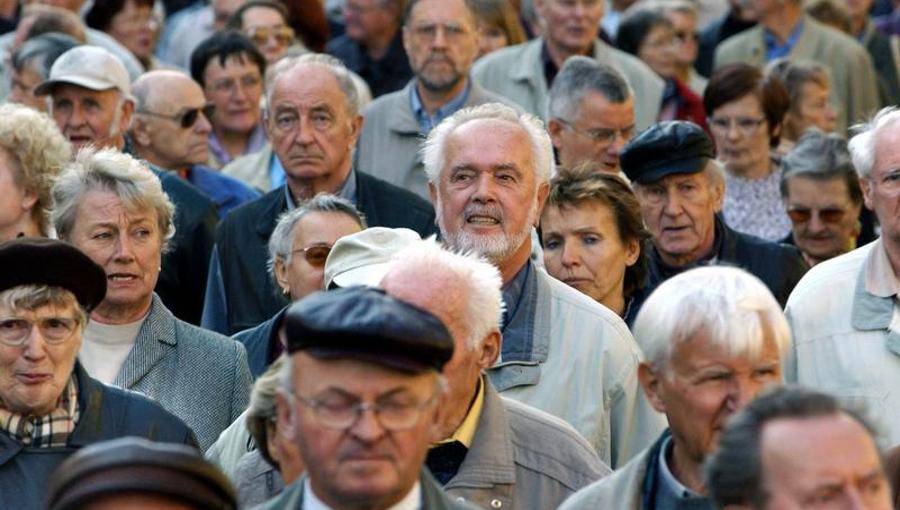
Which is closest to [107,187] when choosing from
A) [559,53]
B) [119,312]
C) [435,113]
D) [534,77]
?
[119,312]

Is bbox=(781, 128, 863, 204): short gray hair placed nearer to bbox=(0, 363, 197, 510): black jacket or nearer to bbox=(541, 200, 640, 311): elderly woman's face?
bbox=(541, 200, 640, 311): elderly woman's face

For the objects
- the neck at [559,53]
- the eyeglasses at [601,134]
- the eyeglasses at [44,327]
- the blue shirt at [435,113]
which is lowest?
the eyeglasses at [44,327]

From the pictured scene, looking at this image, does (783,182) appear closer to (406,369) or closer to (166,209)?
(166,209)

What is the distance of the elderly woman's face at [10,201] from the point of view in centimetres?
859

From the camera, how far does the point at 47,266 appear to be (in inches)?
262

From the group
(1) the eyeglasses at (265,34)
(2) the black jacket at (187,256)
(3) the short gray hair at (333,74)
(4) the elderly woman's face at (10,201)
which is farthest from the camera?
(1) the eyeglasses at (265,34)

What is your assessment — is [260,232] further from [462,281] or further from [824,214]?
[462,281]

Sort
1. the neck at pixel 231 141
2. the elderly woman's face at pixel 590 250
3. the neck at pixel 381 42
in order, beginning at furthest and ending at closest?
the neck at pixel 381 42, the neck at pixel 231 141, the elderly woman's face at pixel 590 250

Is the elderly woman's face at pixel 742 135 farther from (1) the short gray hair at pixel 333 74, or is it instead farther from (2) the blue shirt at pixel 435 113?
(1) the short gray hair at pixel 333 74

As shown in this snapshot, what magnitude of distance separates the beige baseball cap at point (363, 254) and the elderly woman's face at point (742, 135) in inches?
159

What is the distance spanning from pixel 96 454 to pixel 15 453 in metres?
1.82

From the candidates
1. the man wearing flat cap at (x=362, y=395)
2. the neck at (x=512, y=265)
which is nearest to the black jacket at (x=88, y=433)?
the neck at (x=512, y=265)

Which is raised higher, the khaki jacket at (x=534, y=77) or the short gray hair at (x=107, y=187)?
the khaki jacket at (x=534, y=77)

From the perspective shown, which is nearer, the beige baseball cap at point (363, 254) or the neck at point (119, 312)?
the beige baseball cap at point (363, 254)
